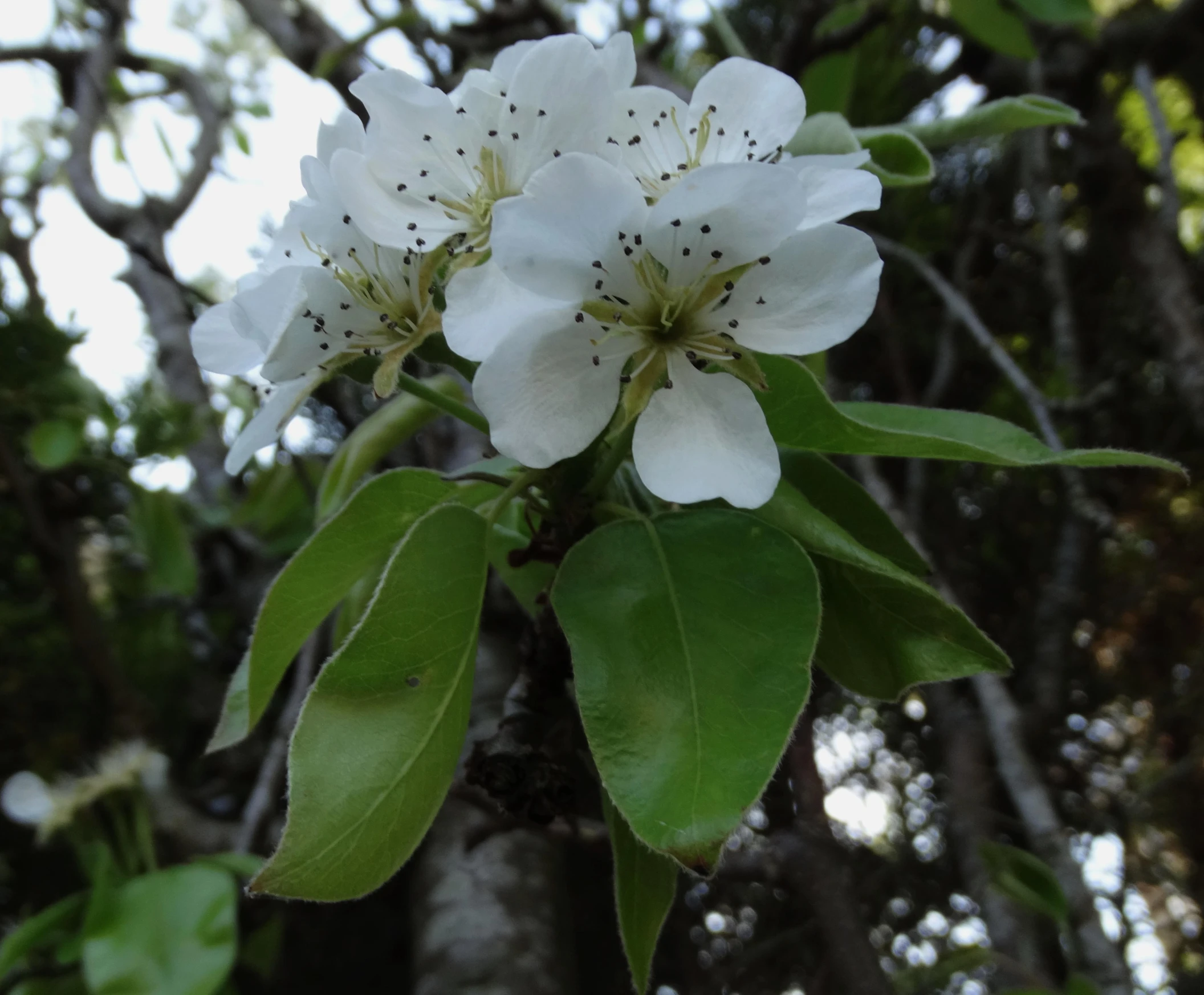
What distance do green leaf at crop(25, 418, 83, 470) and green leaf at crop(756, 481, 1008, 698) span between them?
3.50 feet

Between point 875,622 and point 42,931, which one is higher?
point 875,622

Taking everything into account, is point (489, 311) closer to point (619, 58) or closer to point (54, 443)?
point (619, 58)

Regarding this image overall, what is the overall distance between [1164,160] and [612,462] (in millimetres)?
1028

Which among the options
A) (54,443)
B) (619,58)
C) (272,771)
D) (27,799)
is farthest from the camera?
(54,443)

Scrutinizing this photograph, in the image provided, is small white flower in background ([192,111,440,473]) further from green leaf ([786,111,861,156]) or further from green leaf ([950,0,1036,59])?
green leaf ([950,0,1036,59])

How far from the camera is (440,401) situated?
0.54 m

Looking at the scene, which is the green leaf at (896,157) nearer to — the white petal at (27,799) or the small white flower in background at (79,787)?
the small white flower in background at (79,787)

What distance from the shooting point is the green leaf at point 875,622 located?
469mm

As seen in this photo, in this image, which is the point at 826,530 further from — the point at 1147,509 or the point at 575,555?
the point at 1147,509

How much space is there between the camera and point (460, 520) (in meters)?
→ 0.48

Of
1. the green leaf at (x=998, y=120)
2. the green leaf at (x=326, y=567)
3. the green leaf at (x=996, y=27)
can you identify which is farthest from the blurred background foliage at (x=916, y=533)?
the green leaf at (x=326, y=567)

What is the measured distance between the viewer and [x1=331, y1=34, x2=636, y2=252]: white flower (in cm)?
50

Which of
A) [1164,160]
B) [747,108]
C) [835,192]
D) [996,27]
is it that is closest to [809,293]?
[835,192]

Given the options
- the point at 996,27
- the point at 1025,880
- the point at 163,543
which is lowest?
the point at 1025,880
